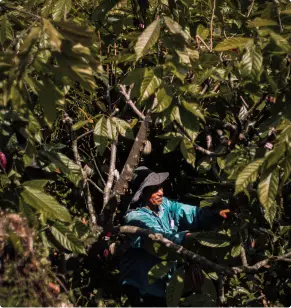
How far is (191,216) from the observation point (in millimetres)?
5152

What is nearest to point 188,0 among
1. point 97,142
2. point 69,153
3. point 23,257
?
point 97,142

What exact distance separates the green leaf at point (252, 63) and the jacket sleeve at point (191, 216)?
2.18 meters

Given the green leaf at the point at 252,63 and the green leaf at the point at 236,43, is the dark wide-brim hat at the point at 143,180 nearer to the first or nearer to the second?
the green leaf at the point at 236,43

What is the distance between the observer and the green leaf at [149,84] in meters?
3.13

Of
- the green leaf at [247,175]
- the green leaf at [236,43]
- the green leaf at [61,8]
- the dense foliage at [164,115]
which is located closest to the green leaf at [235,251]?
the dense foliage at [164,115]

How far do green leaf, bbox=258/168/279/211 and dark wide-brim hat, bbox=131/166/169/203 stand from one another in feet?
7.23

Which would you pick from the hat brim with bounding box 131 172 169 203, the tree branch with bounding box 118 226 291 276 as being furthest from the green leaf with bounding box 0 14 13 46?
the hat brim with bounding box 131 172 169 203

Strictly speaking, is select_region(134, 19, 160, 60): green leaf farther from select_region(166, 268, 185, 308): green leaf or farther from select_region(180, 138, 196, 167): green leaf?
select_region(166, 268, 185, 308): green leaf


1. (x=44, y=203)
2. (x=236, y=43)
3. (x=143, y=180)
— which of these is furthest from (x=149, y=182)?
(x=236, y=43)

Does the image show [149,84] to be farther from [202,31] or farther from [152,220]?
[152,220]

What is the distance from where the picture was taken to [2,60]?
2775 mm

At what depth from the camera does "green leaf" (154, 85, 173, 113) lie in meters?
3.06

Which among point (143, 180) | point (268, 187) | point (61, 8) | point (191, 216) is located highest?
point (61, 8)

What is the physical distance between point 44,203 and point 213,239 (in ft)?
4.34
